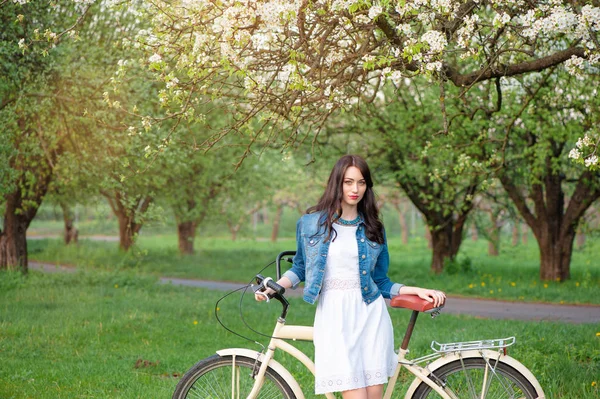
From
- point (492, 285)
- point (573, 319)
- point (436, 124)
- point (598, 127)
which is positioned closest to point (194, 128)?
point (436, 124)

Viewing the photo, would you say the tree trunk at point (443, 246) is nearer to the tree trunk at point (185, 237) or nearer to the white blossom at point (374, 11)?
the tree trunk at point (185, 237)

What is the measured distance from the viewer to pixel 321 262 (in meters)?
4.07

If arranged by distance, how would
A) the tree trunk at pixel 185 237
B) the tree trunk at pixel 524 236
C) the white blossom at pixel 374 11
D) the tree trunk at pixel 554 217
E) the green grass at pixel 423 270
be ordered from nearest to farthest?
the white blossom at pixel 374 11
the green grass at pixel 423 270
the tree trunk at pixel 554 217
the tree trunk at pixel 185 237
the tree trunk at pixel 524 236

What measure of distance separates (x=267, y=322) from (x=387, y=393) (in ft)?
23.7

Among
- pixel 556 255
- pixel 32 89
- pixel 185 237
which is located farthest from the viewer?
pixel 185 237

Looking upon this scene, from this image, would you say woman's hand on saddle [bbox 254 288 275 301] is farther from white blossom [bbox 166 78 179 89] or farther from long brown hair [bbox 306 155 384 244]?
white blossom [bbox 166 78 179 89]

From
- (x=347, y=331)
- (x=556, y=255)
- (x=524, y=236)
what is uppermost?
(x=347, y=331)

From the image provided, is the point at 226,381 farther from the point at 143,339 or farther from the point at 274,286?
the point at 143,339

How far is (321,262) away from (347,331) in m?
0.41

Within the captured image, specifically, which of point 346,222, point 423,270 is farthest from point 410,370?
point 423,270

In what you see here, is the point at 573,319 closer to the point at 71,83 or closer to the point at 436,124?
the point at 436,124

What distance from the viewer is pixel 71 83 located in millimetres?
11695

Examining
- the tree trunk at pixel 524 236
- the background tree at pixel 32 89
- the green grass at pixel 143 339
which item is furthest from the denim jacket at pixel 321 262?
the tree trunk at pixel 524 236

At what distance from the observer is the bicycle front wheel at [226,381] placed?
13.6 feet
